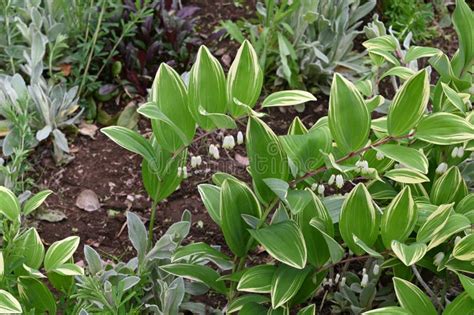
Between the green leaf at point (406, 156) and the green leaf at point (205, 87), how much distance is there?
0.49 m

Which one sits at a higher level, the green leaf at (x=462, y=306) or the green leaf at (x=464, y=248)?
the green leaf at (x=464, y=248)

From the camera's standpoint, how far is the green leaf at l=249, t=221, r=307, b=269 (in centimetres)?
202

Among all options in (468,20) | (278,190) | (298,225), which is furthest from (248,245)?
(468,20)

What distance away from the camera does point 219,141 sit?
3283 mm

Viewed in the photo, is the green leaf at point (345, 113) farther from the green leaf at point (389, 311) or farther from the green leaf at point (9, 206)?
the green leaf at point (9, 206)

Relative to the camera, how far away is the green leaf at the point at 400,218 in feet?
6.58

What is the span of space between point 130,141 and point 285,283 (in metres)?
0.65

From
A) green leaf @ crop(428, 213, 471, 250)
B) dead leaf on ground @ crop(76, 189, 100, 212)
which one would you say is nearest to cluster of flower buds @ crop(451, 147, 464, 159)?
green leaf @ crop(428, 213, 471, 250)

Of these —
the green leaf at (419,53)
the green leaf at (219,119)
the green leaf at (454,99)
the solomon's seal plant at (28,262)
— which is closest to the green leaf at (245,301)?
the solomon's seal plant at (28,262)

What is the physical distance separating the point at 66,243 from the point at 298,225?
749mm

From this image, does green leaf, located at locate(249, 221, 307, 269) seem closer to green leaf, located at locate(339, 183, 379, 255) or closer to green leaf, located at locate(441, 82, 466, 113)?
green leaf, located at locate(339, 183, 379, 255)

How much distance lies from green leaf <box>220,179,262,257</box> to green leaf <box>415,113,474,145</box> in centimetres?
54

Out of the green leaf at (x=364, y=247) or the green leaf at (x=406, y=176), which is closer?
the green leaf at (x=364, y=247)

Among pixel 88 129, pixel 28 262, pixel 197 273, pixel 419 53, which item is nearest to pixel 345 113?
pixel 419 53
